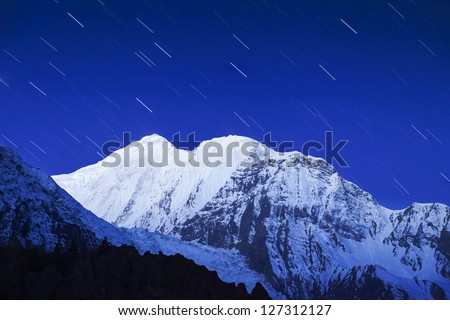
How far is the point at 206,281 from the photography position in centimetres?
5312

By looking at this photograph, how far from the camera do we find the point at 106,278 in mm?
48969

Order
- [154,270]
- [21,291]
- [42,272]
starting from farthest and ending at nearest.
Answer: [154,270], [42,272], [21,291]

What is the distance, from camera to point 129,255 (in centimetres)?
5556

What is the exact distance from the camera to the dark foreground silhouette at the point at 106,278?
141ft

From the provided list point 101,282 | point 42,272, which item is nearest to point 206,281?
point 101,282

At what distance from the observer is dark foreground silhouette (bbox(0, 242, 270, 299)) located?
4303 cm
